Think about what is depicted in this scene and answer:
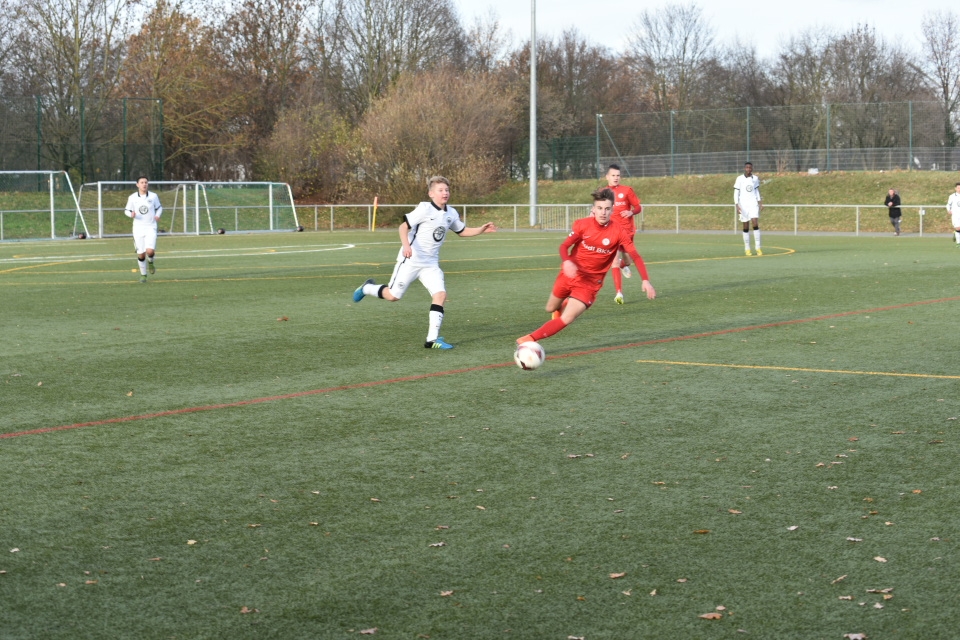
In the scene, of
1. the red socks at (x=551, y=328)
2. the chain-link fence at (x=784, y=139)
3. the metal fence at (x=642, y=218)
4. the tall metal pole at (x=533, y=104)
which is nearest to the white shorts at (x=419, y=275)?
the red socks at (x=551, y=328)

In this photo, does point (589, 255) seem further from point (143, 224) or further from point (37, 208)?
point (37, 208)

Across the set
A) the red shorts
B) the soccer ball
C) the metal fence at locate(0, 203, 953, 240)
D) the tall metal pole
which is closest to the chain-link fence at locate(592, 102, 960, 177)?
the metal fence at locate(0, 203, 953, 240)

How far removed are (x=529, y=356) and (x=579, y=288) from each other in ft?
3.97

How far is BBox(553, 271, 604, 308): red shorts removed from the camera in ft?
34.3

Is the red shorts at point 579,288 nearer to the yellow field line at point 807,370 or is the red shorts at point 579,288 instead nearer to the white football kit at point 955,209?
the yellow field line at point 807,370

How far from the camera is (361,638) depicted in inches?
157

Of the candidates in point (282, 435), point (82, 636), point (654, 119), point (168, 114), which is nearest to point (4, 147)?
point (168, 114)

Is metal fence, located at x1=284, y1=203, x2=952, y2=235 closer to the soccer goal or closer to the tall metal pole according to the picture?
the tall metal pole

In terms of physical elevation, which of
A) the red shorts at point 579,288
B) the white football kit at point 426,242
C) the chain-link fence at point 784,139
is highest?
the chain-link fence at point 784,139

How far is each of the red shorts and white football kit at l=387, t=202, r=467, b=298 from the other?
166cm

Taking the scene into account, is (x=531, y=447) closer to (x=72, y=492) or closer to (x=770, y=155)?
(x=72, y=492)

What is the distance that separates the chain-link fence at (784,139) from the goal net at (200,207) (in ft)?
63.9

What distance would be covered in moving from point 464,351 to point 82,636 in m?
7.38

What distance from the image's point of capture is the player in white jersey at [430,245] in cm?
1152
